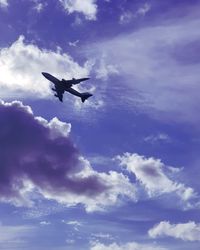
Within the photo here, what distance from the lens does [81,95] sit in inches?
7712

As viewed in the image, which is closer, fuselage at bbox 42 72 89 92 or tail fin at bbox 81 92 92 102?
fuselage at bbox 42 72 89 92

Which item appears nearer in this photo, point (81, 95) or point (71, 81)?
point (71, 81)

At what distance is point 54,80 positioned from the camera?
183250 mm

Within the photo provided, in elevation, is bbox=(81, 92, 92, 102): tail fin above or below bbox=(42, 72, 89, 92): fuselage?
above

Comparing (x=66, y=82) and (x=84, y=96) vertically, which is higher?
(x=84, y=96)

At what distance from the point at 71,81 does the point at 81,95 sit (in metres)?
17.4

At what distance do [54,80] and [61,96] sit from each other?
304 inches

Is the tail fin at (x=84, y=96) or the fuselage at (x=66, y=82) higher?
the tail fin at (x=84, y=96)

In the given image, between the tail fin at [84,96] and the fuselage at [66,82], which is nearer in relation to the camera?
the fuselage at [66,82]

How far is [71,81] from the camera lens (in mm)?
179250

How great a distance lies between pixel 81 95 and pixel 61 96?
1762 cm

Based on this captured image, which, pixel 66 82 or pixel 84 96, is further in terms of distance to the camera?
pixel 84 96

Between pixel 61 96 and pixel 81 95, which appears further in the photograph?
pixel 81 95

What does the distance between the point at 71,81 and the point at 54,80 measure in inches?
304
